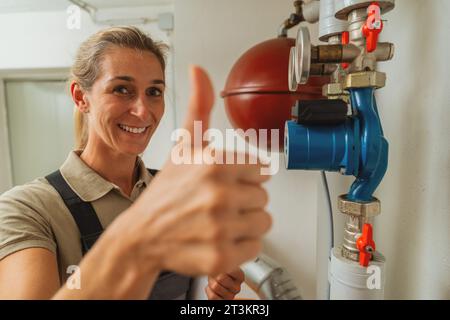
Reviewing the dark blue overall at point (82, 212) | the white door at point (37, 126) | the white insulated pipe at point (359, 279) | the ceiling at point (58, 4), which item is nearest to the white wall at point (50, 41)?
the ceiling at point (58, 4)

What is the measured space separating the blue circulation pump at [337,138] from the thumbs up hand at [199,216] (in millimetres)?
147

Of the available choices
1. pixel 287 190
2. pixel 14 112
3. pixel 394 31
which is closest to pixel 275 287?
pixel 287 190

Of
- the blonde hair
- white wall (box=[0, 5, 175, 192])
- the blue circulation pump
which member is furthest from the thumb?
white wall (box=[0, 5, 175, 192])

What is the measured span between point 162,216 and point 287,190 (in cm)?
77

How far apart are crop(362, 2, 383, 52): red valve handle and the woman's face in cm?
37

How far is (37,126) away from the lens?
136 centimetres

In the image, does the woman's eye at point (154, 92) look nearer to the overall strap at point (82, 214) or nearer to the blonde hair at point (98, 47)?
the blonde hair at point (98, 47)

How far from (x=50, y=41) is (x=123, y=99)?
98cm

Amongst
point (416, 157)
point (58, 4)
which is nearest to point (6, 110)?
point (58, 4)

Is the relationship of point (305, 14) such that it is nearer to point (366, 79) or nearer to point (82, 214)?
point (366, 79)

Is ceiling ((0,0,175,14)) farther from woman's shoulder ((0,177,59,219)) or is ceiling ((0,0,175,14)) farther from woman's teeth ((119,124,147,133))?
woman's shoulder ((0,177,59,219))

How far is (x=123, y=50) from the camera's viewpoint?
511 millimetres

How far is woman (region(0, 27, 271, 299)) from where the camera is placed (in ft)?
0.62

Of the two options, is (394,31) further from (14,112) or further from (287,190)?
(14,112)
